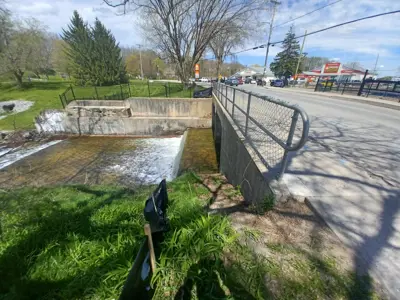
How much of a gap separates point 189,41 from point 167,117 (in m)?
9.82

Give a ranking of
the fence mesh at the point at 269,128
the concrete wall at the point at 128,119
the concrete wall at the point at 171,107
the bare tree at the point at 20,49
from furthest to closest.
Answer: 1. the bare tree at the point at 20,49
2. the concrete wall at the point at 171,107
3. the concrete wall at the point at 128,119
4. the fence mesh at the point at 269,128

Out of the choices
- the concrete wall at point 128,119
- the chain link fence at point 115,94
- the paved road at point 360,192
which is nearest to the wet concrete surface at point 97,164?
the concrete wall at point 128,119

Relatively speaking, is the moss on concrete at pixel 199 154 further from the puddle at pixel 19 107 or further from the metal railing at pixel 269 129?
the puddle at pixel 19 107

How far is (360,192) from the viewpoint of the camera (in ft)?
7.81

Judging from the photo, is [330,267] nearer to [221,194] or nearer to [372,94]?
[221,194]

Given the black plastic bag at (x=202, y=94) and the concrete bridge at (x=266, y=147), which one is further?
the black plastic bag at (x=202, y=94)

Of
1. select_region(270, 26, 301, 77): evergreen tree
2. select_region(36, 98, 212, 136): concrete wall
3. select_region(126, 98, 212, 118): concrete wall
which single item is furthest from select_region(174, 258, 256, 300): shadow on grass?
select_region(270, 26, 301, 77): evergreen tree

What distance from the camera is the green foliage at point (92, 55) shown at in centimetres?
2936

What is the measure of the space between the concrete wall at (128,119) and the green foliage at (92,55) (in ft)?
61.7

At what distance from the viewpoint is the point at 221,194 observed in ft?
11.4

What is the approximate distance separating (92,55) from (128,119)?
22961 millimetres

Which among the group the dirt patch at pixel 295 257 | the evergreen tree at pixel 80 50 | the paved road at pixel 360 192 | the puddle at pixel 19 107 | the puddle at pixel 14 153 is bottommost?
the puddle at pixel 14 153

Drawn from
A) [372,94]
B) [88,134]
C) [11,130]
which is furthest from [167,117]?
[372,94]

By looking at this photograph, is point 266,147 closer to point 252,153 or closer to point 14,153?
point 252,153
